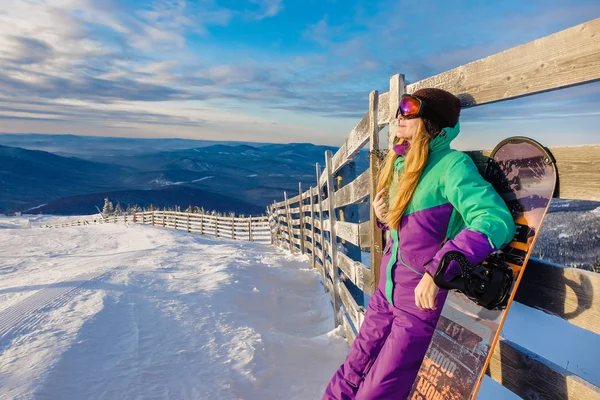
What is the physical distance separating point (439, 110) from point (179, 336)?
9.94 feet

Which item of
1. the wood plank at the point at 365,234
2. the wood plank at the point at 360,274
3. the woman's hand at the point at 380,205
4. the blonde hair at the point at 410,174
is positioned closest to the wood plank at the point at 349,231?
the wood plank at the point at 365,234

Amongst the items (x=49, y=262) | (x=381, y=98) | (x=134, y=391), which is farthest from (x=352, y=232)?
(x=49, y=262)

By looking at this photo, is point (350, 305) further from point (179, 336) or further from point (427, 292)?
point (427, 292)

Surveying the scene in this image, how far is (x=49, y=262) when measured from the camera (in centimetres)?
850

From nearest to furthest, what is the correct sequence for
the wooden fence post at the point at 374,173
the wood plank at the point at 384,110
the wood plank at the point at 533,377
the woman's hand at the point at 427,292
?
the wood plank at the point at 533,377 < the woman's hand at the point at 427,292 < the wood plank at the point at 384,110 < the wooden fence post at the point at 374,173

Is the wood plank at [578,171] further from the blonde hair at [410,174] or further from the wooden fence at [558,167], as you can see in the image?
the blonde hair at [410,174]

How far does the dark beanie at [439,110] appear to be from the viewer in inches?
77.7

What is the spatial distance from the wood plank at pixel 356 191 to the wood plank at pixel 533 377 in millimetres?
1826

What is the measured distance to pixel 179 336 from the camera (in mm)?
3746

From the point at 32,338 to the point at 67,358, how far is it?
1.92 feet

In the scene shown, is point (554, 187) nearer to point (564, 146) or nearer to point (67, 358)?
point (564, 146)

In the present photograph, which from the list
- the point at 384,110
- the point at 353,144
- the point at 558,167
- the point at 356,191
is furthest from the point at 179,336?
the point at 558,167

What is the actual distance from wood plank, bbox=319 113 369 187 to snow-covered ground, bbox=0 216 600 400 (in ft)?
6.35

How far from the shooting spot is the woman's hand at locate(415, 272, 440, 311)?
1.71 meters
